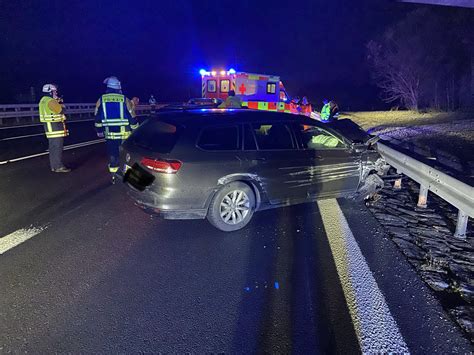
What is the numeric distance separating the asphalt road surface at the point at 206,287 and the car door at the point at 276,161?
433 mm

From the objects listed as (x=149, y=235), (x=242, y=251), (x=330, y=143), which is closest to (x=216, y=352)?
(x=242, y=251)

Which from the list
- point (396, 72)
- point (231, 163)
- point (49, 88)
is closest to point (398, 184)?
point (231, 163)

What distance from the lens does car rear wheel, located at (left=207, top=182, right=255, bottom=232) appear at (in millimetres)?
4816

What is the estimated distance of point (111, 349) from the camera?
272 centimetres

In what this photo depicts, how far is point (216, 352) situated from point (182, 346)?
0.84 feet

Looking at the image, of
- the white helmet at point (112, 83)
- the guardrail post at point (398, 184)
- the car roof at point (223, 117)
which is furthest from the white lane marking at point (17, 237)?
the guardrail post at point (398, 184)

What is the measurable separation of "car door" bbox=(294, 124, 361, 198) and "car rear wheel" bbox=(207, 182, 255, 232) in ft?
3.43

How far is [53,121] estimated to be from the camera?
7.84 metres

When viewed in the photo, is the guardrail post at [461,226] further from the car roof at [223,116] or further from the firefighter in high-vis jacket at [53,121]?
the firefighter in high-vis jacket at [53,121]

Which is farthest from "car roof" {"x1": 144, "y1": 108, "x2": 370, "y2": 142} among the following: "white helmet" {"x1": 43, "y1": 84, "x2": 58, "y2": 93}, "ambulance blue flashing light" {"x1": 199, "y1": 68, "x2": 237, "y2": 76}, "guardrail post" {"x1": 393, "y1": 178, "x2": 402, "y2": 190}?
"ambulance blue flashing light" {"x1": 199, "y1": 68, "x2": 237, "y2": 76}

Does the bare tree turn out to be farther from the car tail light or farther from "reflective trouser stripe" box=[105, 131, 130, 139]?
the car tail light

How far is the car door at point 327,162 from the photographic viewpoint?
219 inches

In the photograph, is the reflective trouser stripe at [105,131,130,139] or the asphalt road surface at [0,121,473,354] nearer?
the asphalt road surface at [0,121,473,354]

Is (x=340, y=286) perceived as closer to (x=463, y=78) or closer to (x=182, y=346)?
(x=182, y=346)
